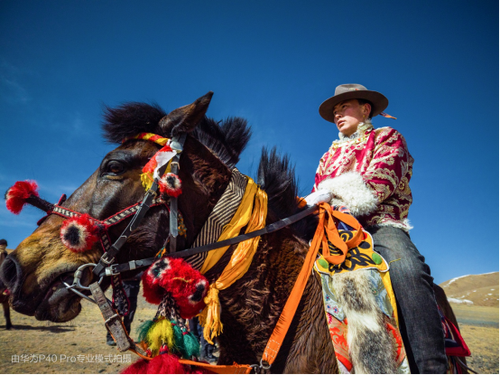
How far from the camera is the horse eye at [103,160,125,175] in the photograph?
1950 mm

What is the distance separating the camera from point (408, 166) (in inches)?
98.4

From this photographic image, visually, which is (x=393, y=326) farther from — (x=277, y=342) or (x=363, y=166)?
(x=363, y=166)

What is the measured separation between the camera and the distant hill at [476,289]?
19.2 m

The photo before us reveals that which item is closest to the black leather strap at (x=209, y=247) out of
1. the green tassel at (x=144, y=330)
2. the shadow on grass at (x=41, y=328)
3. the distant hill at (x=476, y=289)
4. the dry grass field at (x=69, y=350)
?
the green tassel at (x=144, y=330)

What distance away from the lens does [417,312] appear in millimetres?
1897

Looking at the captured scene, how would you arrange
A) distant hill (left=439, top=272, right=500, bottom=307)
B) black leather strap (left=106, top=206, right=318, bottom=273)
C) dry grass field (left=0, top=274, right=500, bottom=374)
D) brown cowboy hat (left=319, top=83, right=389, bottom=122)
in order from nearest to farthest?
black leather strap (left=106, top=206, right=318, bottom=273) < brown cowboy hat (left=319, top=83, right=389, bottom=122) < dry grass field (left=0, top=274, right=500, bottom=374) < distant hill (left=439, top=272, right=500, bottom=307)

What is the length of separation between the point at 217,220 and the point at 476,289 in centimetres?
2690

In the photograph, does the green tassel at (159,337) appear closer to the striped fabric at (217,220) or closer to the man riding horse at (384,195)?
the striped fabric at (217,220)

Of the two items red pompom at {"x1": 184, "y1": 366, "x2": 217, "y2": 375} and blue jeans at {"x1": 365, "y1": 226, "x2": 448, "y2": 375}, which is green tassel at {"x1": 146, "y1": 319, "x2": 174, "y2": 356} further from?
blue jeans at {"x1": 365, "y1": 226, "x2": 448, "y2": 375}

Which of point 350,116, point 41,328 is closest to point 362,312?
point 350,116

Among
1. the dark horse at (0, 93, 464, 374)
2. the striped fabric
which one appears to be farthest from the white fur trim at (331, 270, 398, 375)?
the striped fabric

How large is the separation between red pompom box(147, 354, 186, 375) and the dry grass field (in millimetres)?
5297

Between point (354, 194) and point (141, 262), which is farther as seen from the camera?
point (354, 194)

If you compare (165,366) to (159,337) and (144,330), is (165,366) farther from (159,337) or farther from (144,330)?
(144,330)
